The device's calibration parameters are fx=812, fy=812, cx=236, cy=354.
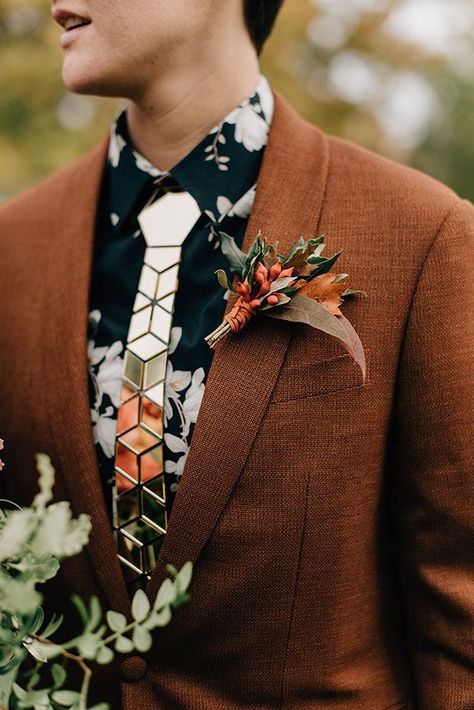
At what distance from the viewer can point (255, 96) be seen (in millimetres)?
2107

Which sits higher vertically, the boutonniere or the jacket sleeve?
the boutonniere

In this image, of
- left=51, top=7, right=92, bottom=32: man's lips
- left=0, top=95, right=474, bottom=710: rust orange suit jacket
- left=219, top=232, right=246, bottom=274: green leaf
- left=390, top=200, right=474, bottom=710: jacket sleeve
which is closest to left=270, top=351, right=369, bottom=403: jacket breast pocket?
left=0, top=95, right=474, bottom=710: rust orange suit jacket

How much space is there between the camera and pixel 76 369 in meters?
1.91

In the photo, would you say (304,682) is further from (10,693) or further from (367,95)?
(367,95)

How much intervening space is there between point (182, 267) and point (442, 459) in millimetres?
764

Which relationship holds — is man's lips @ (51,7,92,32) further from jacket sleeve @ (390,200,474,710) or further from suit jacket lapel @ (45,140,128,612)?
jacket sleeve @ (390,200,474,710)

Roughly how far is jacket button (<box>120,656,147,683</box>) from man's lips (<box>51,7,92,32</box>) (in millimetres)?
1482

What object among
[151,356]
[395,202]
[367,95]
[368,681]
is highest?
[395,202]

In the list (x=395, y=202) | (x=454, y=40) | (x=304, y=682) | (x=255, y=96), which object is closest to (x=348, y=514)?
(x=304, y=682)

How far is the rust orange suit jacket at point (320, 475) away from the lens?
69.0 inches

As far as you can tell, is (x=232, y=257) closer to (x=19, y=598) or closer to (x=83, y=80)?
(x=83, y=80)

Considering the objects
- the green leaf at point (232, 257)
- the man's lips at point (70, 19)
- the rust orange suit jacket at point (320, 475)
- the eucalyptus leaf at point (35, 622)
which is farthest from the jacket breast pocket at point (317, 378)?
the man's lips at point (70, 19)

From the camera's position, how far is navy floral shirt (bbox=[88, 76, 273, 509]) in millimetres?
1898

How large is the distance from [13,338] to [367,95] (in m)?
7.38
